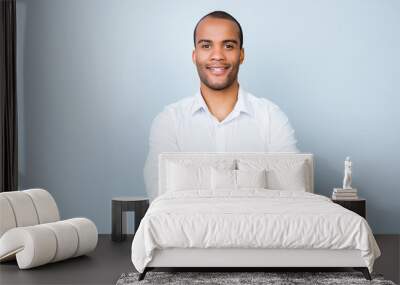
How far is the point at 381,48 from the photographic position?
7113 mm

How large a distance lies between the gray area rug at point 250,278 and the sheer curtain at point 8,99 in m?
2.41

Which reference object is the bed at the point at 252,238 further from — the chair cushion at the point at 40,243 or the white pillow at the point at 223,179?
the white pillow at the point at 223,179

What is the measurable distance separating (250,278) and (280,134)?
262 centimetres

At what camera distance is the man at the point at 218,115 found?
7.12m

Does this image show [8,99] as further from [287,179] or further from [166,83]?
Answer: [287,179]

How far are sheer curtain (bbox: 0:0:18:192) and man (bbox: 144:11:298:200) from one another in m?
1.42

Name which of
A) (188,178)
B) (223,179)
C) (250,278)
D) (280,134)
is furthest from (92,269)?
(280,134)

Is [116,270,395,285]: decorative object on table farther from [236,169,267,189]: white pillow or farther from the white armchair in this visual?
[236,169,267,189]: white pillow

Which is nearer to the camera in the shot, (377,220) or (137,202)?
(137,202)

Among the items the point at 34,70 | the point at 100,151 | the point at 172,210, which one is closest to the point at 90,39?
the point at 34,70

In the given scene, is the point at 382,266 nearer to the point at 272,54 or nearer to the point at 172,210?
the point at 172,210

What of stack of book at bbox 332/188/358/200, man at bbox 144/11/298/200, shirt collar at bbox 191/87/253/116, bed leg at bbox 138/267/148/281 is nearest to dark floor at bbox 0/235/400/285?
bed leg at bbox 138/267/148/281

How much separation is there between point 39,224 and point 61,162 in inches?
61.0

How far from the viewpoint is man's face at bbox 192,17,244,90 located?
711 centimetres
